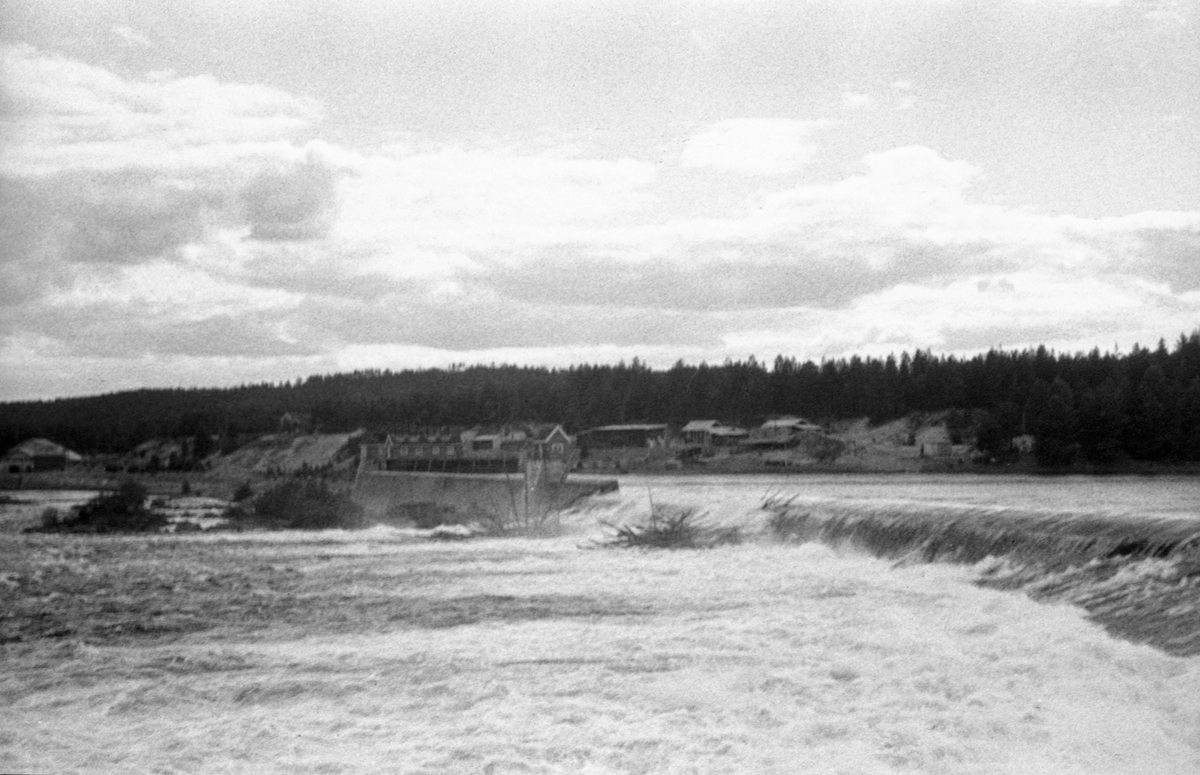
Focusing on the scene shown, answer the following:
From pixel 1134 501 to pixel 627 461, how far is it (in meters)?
39.5

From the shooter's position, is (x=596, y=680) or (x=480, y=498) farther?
(x=480, y=498)

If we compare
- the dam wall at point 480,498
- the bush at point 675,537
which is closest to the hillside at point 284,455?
the dam wall at point 480,498

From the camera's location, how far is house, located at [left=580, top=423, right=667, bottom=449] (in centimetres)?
6694

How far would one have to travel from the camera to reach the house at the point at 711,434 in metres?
71.6

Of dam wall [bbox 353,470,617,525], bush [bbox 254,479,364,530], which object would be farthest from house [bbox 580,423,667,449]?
bush [bbox 254,479,364,530]

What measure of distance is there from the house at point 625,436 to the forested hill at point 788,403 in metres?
0.64

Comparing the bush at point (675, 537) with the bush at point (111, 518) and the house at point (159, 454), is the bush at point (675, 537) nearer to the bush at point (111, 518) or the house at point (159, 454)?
the bush at point (111, 518)

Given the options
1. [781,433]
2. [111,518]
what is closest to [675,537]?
[111,518]

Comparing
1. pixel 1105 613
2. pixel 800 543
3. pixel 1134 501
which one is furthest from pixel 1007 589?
pixel 1134 501

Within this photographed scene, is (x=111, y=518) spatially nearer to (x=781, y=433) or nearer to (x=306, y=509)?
(x=306, y=509)

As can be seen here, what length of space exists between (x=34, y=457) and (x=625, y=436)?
33.6 metres

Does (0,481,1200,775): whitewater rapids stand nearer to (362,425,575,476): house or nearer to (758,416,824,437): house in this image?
(362,425,575,476): house

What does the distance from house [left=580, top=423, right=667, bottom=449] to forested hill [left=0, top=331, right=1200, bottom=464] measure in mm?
636

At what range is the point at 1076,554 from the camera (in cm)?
1479
